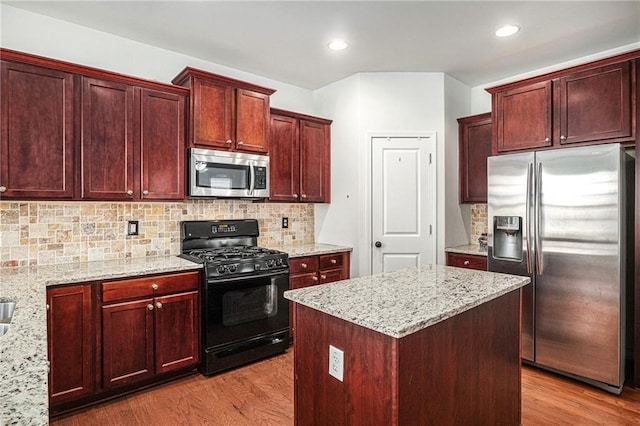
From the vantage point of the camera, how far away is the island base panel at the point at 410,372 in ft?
4.58

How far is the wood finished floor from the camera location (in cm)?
236

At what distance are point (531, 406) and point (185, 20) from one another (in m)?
3.67

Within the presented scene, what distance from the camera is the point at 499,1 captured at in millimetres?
2543

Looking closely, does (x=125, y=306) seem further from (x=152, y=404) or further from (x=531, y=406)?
(x=531, y=406)

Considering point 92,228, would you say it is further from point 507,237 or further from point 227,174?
point 507,237

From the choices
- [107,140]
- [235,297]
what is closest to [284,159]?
[235,297]

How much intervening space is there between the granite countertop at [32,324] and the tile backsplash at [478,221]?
303 cm

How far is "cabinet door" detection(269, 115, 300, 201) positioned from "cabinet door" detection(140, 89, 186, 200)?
940 mm

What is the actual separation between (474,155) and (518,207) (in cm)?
108

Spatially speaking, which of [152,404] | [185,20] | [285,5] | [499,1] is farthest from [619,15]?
[152,404]

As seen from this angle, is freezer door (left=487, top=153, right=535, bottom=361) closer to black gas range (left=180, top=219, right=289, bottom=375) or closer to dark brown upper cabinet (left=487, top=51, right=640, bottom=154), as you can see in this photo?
dark brown upper cabinet (left=487, top=51, right=640, bottom=154)

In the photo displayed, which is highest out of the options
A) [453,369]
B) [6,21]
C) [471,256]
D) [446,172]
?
[6,21]

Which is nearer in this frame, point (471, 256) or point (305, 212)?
point (471, 256)

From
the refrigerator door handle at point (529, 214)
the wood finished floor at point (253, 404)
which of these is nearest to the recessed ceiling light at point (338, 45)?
the refrigerator door handle at point (529, 214)
